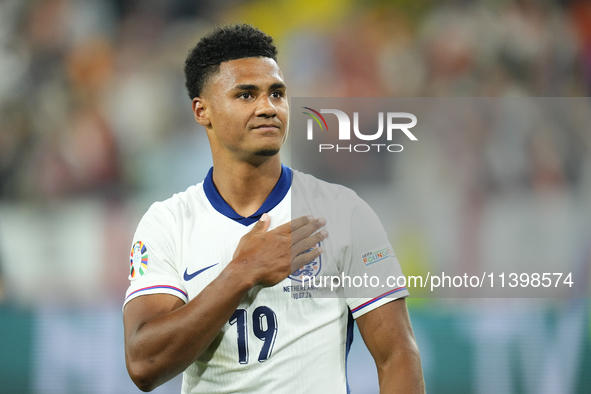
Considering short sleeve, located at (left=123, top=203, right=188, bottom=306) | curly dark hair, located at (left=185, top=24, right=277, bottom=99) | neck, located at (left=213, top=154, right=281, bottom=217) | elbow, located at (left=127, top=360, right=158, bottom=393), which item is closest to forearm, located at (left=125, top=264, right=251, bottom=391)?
elbow, located at (left=127, top=360, right=158, bottom=393)

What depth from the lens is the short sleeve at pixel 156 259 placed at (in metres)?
1.86

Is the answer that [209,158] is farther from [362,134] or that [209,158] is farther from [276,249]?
[276,249]

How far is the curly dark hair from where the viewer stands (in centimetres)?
209

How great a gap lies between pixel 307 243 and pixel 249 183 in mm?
342

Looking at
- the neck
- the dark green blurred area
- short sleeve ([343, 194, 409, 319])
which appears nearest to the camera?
short sleeve ([343, 194, 409, 319])

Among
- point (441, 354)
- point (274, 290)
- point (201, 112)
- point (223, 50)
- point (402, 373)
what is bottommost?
point (441, 354)

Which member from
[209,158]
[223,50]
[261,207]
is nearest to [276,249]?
[261,207]

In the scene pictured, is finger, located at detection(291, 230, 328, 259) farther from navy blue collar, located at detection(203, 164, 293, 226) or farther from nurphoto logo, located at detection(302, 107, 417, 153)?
nurphoto logo, located at detection(302, 107, 417, 153)

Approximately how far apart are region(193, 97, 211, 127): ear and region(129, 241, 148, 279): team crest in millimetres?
536

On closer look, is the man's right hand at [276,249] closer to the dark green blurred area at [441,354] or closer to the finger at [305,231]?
the finger at [305,231]

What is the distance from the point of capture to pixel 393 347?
176 cm

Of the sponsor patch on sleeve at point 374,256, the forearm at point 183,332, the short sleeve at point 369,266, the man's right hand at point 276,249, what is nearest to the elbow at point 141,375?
the forearm at point 183,332

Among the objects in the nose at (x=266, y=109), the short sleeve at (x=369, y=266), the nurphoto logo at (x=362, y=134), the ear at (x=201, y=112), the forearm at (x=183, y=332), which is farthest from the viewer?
the nurphoto logo at (x=362, y=134)

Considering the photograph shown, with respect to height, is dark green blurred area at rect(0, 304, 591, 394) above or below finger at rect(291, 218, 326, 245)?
below
